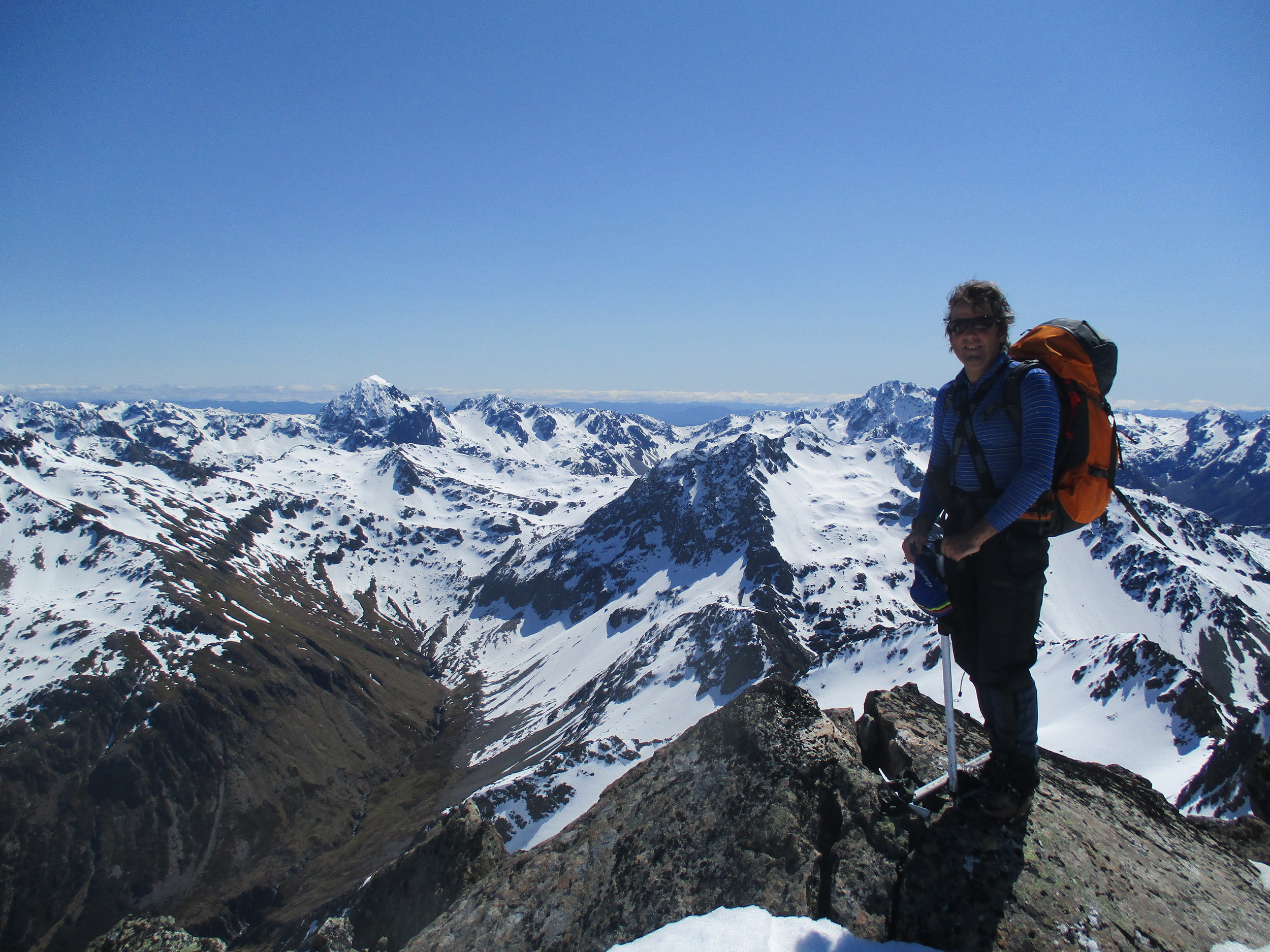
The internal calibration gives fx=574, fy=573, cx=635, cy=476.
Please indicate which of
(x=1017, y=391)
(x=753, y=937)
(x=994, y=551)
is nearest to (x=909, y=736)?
(x=994, y=551)

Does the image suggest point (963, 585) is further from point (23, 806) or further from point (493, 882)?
point (23, 806)

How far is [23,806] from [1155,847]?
22506 cm

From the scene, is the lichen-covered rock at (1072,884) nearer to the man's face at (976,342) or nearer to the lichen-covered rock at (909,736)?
the lichen-covered rock at (909,736)

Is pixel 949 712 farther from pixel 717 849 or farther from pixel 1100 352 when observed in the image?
pixel 1100 352

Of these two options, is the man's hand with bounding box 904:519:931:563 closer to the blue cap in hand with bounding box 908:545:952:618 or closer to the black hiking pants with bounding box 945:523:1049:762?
the blue cap in hand with bounding box 908:545:952:618

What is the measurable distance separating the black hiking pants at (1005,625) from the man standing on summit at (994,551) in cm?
1

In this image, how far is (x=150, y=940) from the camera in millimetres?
12203

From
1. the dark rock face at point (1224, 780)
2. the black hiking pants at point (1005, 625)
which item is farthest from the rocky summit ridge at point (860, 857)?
the dark rock face at point (1224, 780)

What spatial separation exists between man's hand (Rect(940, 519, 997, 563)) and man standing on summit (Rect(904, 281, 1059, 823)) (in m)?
0.01

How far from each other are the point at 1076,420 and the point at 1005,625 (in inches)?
98.4

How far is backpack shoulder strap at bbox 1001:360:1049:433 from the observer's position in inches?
257

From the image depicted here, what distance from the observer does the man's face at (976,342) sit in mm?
6984

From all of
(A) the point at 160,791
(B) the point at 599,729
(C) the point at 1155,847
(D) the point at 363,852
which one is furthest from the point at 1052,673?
(A) the point at 160,791

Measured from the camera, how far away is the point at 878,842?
7.42 m
